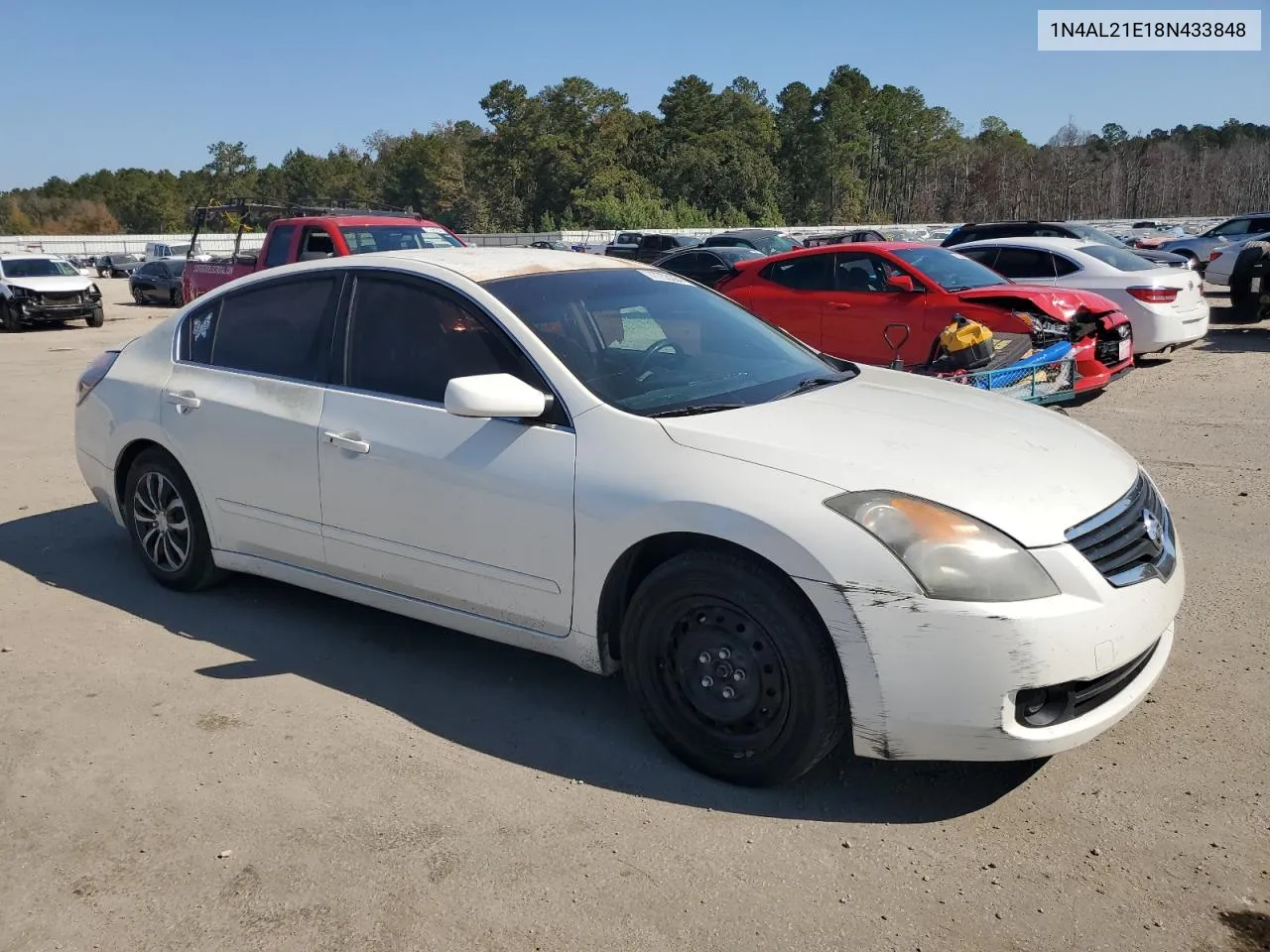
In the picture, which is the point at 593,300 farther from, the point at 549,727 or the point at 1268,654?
the point at 1268,654

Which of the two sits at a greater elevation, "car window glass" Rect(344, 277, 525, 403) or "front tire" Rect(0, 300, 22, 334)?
"front tire" Rect(0, 300, 22, 334)

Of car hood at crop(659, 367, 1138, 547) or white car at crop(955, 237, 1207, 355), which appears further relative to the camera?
white car at crop(955, 237, 1207, 355)

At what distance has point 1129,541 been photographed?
130 inches

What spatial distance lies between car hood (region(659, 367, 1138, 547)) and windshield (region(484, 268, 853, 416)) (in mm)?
236

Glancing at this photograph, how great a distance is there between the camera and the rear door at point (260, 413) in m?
4.48

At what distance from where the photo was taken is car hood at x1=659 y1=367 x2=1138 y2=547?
3.18 m

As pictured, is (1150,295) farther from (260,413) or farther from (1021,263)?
(260,413)

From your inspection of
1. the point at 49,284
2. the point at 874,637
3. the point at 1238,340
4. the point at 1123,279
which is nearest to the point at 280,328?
the point at 874,637

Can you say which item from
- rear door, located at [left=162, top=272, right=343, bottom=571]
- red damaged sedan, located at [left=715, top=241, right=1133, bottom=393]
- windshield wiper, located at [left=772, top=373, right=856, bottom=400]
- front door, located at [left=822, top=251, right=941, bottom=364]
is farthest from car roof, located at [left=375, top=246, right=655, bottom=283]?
front door, located at [left=822, top=251, right=941, bottom=364]

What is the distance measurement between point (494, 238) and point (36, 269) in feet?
90.3

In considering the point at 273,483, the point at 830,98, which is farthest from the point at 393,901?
the point at 830,98

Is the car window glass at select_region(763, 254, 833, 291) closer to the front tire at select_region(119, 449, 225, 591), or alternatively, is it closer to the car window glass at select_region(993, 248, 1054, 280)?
the car window glass at select_region(993, 248, 1054, 280)

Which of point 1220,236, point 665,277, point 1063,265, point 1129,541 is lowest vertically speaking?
point 1129,541

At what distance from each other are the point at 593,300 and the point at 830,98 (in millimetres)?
90423
